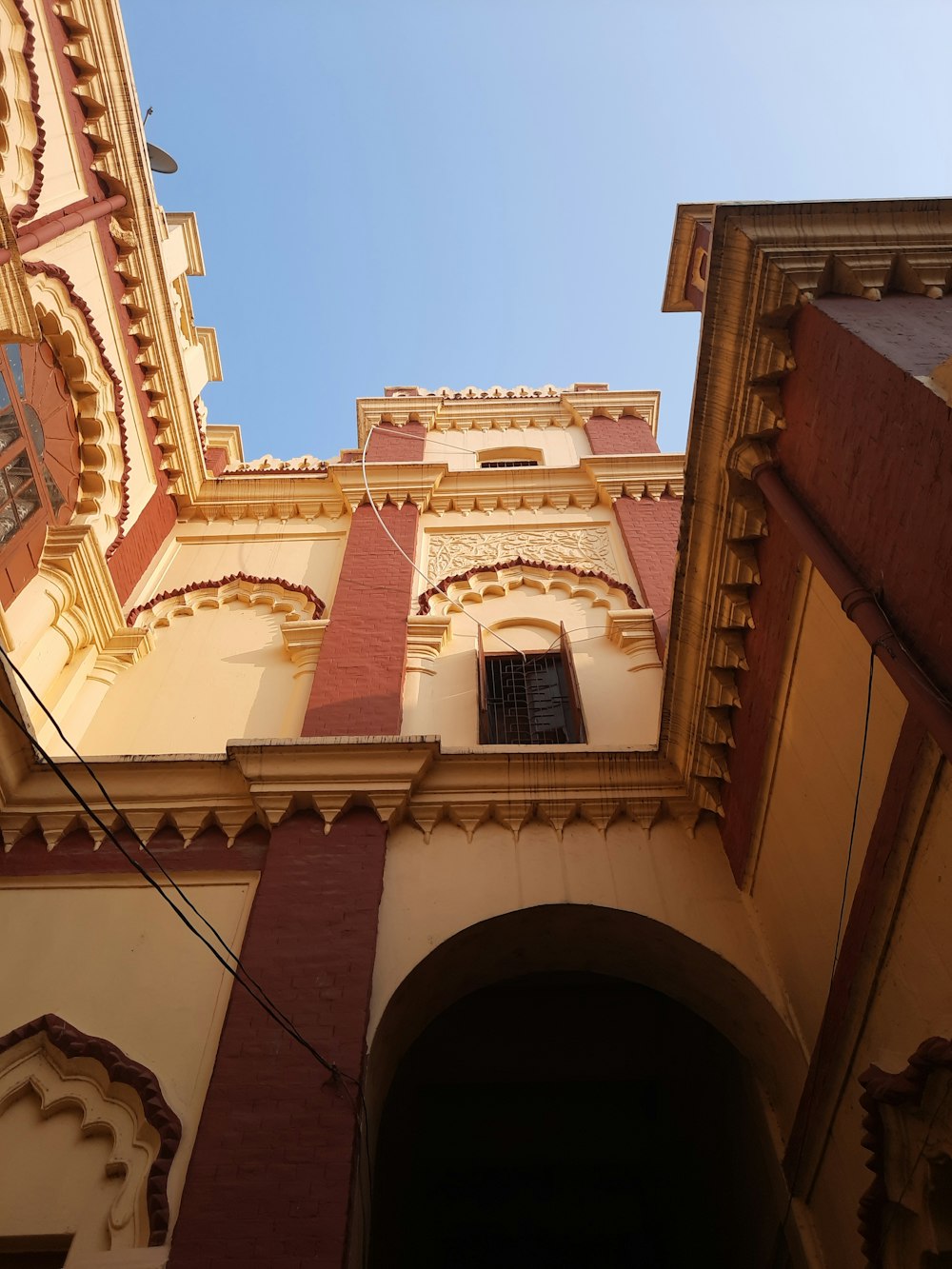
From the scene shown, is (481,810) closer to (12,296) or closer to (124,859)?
(124,859)

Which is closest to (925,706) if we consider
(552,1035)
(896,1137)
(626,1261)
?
(896,1137)

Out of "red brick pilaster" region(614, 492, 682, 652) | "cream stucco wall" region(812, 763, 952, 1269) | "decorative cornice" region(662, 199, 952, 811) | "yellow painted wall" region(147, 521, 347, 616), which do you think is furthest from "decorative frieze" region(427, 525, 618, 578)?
"cream stucco wall" region(812, 763, 952, 1269)

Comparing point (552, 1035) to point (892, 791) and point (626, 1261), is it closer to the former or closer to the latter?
point (626, 1261)

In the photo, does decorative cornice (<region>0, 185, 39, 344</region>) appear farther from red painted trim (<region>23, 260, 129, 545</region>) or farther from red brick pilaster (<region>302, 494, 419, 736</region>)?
red brick pilaster (<region>302, 494, 419, 736</region>)

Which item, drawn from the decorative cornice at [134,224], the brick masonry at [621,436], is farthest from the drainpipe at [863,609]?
the decorative cornice at [134,224]

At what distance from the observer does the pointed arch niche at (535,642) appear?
28.8 ft

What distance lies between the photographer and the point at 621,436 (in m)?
14.9

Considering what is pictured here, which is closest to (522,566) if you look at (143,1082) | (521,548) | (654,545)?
(521,548)

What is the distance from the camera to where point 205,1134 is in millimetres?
5164

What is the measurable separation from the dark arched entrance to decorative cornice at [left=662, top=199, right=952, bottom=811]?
3.79 metres

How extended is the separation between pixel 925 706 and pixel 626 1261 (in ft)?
23.0

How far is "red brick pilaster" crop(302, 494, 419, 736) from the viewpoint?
8.40 metres

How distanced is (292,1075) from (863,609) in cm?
407

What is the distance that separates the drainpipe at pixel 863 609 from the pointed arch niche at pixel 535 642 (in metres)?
2.61
